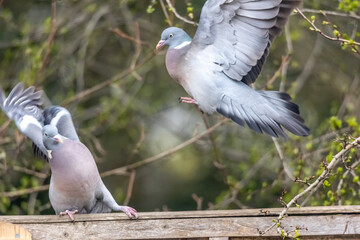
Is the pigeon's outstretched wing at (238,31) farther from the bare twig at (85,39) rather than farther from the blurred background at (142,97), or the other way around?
the bare twig at (85,39)

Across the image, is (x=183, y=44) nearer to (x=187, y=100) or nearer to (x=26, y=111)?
(x=187, y=100)

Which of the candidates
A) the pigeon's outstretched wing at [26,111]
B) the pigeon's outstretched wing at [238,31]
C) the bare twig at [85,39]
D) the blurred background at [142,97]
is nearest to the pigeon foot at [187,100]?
the pigeon's outstretched wing at [238,31]

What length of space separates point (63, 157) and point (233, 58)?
0.98 m

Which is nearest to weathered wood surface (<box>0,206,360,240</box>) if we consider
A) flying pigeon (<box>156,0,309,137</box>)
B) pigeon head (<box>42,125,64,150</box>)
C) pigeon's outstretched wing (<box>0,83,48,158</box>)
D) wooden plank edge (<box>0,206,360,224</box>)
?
wooden plank edge (<box>0,206,360,224</box>)

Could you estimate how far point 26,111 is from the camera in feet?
12.7

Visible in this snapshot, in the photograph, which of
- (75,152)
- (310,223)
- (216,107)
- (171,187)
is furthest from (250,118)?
(171,187)

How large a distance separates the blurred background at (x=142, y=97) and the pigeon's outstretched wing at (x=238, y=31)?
1.85m

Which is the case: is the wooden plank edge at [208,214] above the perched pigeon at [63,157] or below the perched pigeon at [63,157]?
below

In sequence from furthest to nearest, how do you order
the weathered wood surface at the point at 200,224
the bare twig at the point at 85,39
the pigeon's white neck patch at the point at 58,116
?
the bare twig at the point at 85,39 < the pigeon's white neck patch at the point at 58,116 < the weathered wood surface at the point at 200,224

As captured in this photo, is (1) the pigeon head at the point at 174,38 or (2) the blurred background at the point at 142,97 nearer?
(1) the pigeon head at the point at 174,38

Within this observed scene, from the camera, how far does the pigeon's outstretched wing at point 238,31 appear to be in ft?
10.2

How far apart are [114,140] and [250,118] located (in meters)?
4.67

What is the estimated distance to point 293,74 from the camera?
6887 millimetres

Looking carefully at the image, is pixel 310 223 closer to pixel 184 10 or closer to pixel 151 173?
pixel 184 10
